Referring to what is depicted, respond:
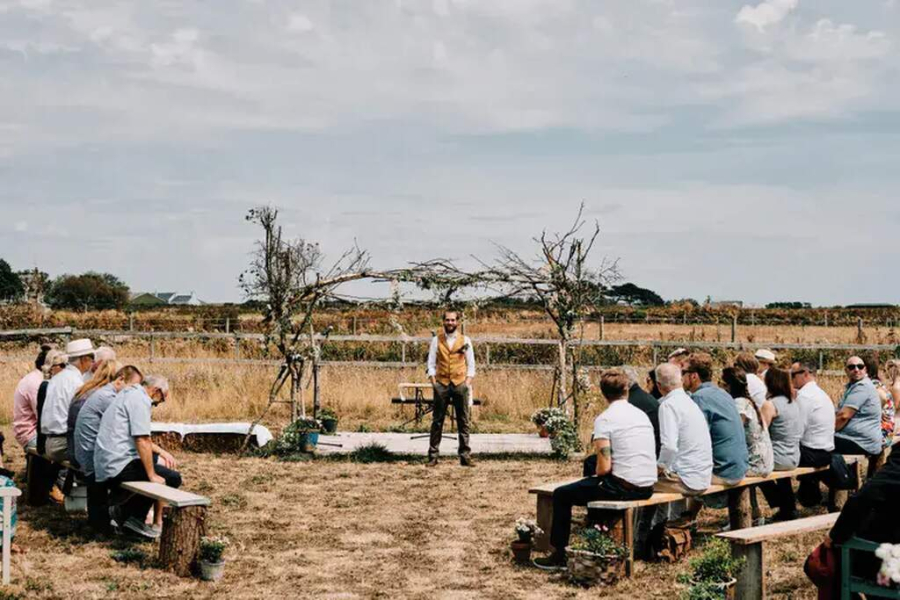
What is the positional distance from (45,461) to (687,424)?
5.28 metres

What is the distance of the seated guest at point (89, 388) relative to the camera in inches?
311

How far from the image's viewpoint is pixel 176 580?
6.54m

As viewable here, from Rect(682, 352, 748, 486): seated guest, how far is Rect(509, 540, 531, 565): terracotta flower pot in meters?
1.40

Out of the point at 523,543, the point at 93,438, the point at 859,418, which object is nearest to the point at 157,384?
the point at 93,438

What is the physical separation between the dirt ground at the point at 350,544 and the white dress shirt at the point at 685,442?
613 mm

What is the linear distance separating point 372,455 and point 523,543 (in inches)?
188

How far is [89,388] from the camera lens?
7.91m

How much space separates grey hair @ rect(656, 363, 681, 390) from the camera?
6.99m

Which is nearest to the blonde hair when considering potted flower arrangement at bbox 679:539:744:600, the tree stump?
the tree stump

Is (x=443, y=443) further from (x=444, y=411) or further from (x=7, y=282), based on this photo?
(x=7, y=282)

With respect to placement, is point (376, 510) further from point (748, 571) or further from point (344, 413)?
point (344, 413)

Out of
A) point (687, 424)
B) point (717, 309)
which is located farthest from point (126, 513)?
point (717, 309)

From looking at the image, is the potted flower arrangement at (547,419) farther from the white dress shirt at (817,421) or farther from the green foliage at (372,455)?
the white dress shirt at (817,421)

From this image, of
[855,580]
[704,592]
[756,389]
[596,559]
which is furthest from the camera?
[756,389]
